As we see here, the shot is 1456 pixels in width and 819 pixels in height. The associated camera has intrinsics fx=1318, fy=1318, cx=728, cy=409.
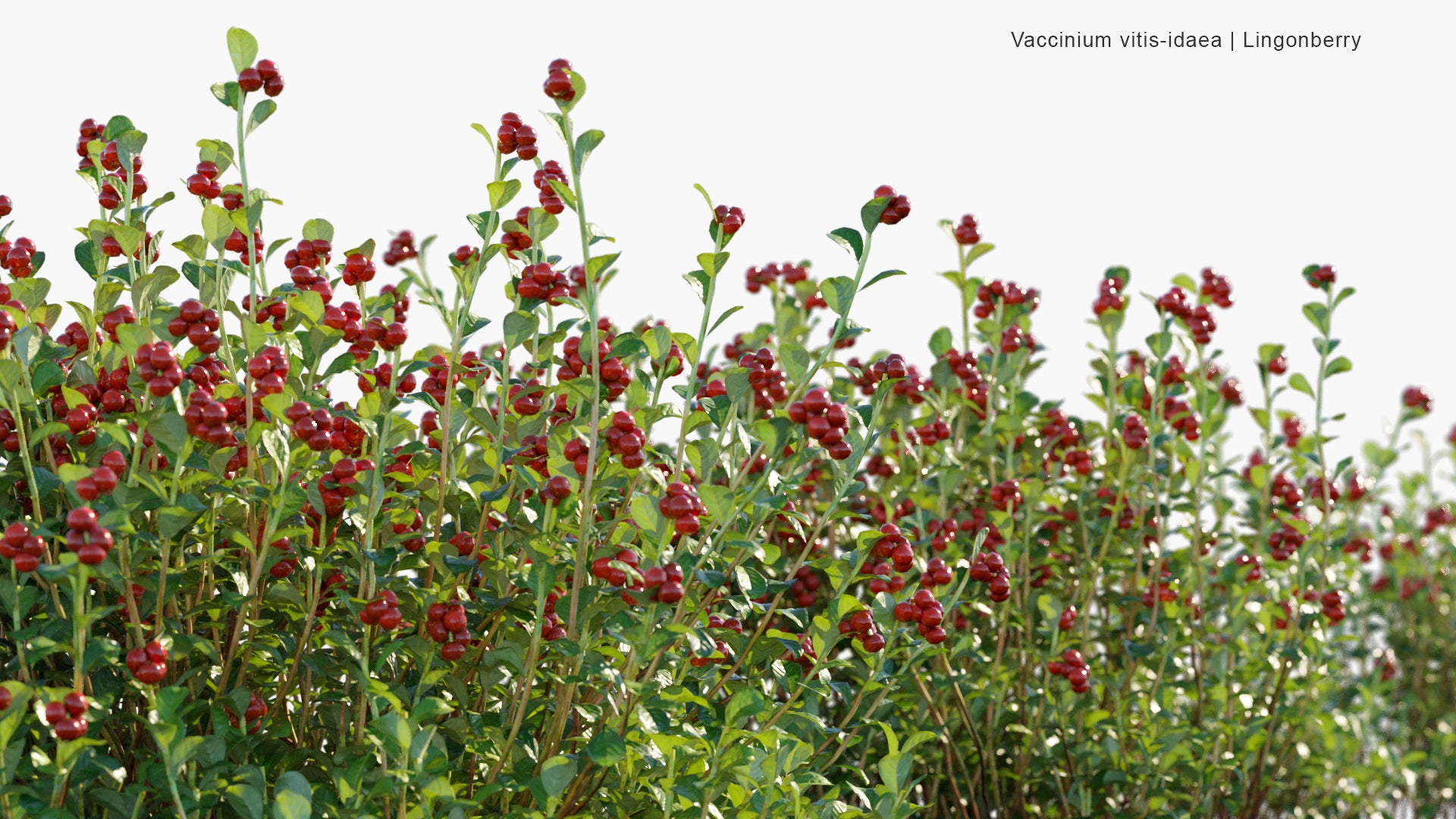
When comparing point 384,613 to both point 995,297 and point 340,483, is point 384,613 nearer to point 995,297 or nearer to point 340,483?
point 340,483

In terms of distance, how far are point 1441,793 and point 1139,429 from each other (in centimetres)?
339

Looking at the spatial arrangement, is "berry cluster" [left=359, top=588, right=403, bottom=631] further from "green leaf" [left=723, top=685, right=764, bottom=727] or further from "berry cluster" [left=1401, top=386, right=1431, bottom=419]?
"berry cluster" [left=1401, top=386, right=1431, bottom=419]

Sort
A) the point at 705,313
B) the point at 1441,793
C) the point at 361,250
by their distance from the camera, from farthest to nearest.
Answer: the point at 1441,793 < the point at 361,250 < the point at 705,313

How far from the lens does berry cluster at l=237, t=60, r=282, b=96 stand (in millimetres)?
2314

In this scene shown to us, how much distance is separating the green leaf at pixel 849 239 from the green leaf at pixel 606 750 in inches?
37.5

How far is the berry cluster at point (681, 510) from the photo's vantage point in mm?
2088

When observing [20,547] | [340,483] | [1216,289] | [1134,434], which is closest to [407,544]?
[340,483]

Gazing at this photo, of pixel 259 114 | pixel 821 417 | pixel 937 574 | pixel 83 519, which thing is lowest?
pixel 83 519

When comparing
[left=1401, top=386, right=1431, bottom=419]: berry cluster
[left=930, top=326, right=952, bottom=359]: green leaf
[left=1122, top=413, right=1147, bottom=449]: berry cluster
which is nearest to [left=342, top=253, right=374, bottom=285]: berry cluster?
[left=930, top=326, right=952, bottom=359]: green leaf

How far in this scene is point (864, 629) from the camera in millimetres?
2422

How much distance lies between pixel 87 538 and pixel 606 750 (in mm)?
856

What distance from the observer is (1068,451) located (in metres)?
3.98

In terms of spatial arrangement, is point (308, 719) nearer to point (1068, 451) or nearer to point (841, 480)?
point (841, 480)

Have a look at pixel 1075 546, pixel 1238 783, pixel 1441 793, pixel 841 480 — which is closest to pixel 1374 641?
pixel 1441 793
